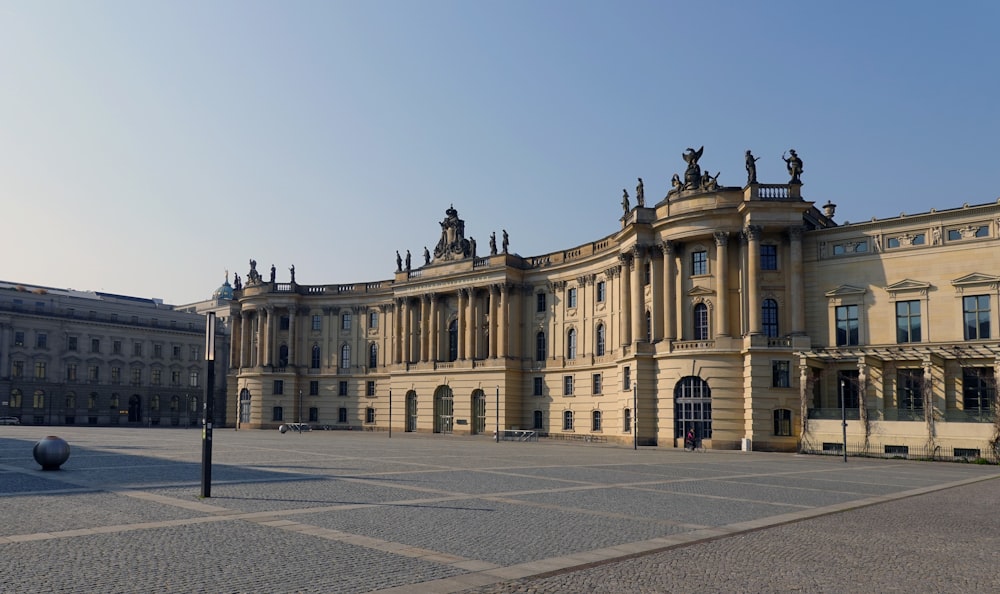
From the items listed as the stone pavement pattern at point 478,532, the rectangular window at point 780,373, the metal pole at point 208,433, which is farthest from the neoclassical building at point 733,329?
the metal pole at point 208,433

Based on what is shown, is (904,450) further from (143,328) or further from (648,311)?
(143,328)

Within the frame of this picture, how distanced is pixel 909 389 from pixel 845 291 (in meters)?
7.85

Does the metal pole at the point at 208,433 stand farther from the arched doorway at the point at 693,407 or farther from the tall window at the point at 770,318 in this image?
the tall window at the point at 770,318

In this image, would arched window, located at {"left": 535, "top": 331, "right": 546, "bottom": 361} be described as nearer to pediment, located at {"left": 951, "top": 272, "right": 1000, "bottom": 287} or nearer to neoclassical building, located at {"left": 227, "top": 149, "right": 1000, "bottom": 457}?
neoclassical building, located at {"left": 227, "top": 149, "right": 1000, "bottom": 457}

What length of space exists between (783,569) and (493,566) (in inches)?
186

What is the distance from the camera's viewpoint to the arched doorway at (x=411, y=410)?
95.3 meters

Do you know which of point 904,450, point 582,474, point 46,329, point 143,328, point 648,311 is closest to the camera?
point 582,474

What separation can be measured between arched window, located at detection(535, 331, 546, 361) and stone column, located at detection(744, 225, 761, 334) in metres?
28.5

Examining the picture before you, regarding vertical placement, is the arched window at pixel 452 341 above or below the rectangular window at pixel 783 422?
above

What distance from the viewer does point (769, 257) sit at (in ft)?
201

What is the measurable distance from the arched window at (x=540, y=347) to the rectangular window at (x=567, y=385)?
4.39 metres

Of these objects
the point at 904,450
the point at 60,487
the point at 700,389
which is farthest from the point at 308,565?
the point at 700,389

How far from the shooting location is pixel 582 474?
34.0m

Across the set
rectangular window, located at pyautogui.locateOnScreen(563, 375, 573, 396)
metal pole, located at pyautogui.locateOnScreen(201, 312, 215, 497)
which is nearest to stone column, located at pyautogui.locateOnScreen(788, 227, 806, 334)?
rectangular window, located at pyautogui.locateOnScreen(563, 375, 573, 396)
